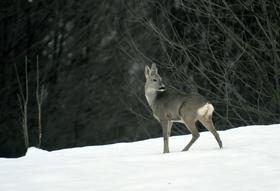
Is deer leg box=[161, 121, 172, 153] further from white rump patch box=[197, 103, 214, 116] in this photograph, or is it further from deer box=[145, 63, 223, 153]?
white rump patch box=[197, 103, 214, 116]

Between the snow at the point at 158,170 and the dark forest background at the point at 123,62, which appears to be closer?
the snow at the point at 158,170

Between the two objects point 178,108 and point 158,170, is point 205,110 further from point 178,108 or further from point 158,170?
point 158,170

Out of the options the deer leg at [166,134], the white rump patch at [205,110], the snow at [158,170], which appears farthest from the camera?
the deer leg at [166,134]

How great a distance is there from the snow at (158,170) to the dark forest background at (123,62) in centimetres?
666

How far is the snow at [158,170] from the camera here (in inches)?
261

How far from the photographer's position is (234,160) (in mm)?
7734

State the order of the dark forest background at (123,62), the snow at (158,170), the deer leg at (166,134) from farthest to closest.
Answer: the dark forest background at (123,62) < the deer leg at (166,134) < the snow at (158,170)

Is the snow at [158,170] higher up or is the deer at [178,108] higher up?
the deer at [178,108]

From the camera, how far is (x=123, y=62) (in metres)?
18.5

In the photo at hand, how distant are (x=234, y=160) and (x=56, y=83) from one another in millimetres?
11961

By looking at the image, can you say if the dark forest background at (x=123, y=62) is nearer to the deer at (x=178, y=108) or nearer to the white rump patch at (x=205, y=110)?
the deer at (x=178, y=108)

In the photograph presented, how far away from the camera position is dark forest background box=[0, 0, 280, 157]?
635 inches

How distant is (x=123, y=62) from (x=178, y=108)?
906cm

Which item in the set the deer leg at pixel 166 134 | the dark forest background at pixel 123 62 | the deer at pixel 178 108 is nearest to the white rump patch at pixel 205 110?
the deer at pixel 178 108
